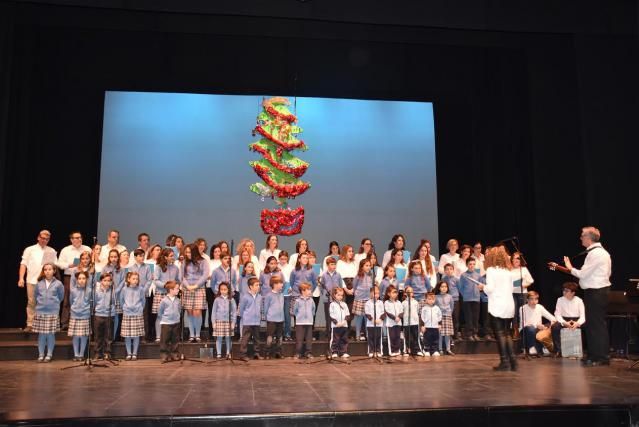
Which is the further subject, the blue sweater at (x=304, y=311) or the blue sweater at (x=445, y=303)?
the blue sweater at (x=445, y=303)

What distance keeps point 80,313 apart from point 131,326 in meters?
0.60

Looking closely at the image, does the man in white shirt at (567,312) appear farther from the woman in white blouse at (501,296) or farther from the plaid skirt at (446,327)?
the woman in white blouse at (501,296)

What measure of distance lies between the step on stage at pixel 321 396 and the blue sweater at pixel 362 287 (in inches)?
62.3

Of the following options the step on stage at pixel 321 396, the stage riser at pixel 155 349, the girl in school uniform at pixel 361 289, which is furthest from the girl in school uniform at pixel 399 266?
the step on stage at pixel 321 396

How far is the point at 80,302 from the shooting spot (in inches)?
270

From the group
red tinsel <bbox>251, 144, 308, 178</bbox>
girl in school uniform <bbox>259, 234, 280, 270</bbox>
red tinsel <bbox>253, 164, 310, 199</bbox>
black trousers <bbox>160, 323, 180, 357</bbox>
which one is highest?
red tinsel <bbox>251, 144, 308, 178</bbox>

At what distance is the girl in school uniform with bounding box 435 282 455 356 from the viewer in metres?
7.62

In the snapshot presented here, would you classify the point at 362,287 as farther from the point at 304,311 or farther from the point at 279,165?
the point at 279,165

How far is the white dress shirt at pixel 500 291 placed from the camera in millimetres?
5582

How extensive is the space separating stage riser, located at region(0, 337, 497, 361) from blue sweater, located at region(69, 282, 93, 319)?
561 millimetres

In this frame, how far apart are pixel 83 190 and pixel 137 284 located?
2.91m

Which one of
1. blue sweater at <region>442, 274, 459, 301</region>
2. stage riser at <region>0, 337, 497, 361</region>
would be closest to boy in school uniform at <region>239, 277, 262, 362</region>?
stage riser at <region>0, 337, 497, 361</region>

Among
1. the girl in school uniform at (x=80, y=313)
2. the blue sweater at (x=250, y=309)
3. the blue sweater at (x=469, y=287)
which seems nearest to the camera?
the girl in school uniform at (x=80, y=313)

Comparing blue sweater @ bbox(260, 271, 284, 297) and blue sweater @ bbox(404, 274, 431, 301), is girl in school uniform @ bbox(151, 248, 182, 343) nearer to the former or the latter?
blue sweater @ bbox(260, 271, 284, 297)
